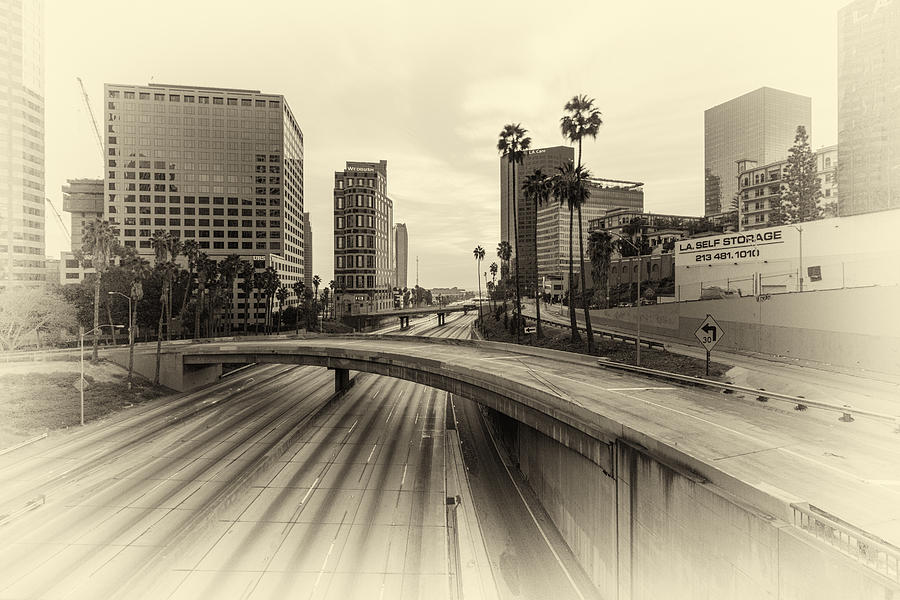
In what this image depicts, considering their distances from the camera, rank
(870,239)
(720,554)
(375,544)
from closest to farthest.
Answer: (720,554), (375,544), (870,239)

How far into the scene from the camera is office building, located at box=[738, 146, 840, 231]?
71.2 meters

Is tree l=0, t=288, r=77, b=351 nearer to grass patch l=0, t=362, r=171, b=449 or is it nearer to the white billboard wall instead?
grass patch l=0, t=362, r=171, b=449

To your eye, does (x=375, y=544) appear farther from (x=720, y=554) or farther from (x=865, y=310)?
(x=865, y=310)

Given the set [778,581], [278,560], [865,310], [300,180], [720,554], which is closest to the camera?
[778,581]

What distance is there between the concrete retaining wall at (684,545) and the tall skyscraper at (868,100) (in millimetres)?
14247

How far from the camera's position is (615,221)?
13125cm

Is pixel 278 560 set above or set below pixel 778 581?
below

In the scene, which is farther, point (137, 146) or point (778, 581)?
point (137, 146)

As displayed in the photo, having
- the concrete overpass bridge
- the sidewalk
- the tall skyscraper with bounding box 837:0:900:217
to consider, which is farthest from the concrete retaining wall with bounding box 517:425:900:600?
the tall skyscraper with bounding box 837:0:900:217

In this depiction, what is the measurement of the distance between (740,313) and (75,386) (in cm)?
6399

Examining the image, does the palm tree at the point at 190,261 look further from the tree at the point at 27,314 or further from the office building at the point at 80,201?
the office building at the point at 80,201

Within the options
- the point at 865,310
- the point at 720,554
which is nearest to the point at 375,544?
the point at 720,554

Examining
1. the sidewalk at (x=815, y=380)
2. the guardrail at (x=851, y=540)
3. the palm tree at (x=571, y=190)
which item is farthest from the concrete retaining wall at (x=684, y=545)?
→ the palm tree at (x=571, y=190)

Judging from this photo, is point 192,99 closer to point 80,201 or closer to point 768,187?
point 80,201
